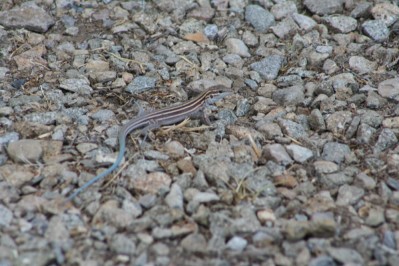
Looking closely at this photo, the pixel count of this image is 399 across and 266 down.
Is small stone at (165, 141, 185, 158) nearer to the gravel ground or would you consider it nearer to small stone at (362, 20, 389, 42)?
the gravel ground

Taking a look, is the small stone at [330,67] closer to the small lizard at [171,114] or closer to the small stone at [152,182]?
the small lizard at [171,114]

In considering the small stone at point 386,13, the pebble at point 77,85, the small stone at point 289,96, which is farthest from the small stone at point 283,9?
the pebble at point 77,85

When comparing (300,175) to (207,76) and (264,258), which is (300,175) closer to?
(264,258)

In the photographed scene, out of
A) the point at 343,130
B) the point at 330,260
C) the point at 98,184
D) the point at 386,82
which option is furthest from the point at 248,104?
the point at 330,260

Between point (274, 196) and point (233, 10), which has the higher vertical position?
point (233, 10)

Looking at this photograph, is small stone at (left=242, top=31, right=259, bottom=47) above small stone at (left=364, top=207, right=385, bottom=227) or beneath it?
above

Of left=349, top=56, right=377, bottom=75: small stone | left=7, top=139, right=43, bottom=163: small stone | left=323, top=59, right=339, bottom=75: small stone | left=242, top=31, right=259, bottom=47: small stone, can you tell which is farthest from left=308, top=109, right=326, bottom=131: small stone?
left=7, top=139, right=43, bottom=163: small stone
